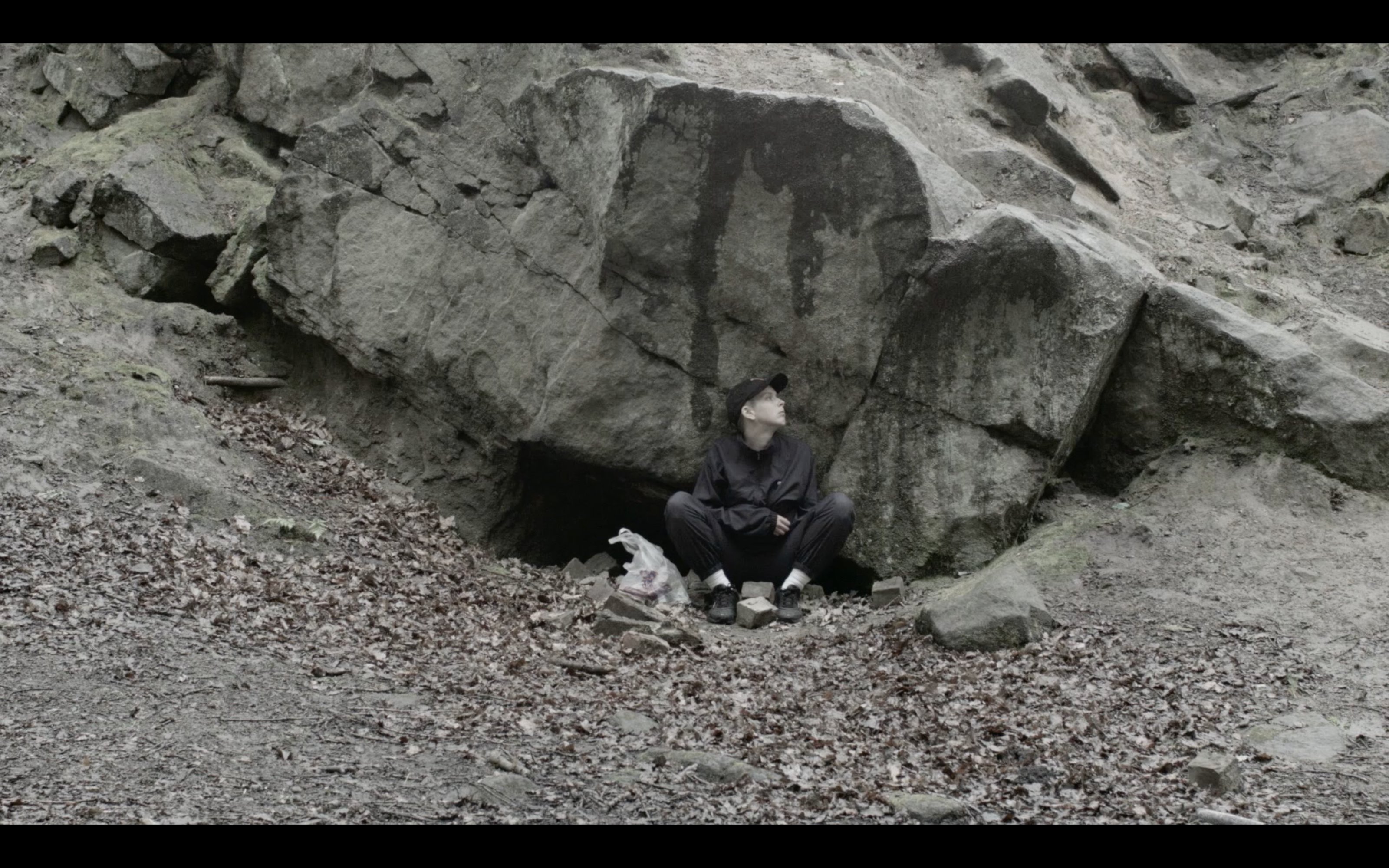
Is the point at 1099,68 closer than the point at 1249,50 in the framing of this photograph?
Yes

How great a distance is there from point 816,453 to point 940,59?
4.18 meters

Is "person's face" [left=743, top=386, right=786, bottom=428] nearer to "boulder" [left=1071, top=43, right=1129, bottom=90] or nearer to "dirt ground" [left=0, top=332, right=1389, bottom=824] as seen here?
"dirt ground" [left=0, top=332, right=1389, bottom=824]

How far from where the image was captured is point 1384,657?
7195 mm

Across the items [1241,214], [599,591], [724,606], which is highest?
[1241,214]

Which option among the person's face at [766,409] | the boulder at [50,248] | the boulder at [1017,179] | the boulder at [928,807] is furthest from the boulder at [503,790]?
the boulder at [50,248]

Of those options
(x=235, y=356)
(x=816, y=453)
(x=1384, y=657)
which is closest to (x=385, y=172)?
(x=235, y=356)

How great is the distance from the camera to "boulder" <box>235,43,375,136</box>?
11.8 metres

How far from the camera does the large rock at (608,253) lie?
9.62m

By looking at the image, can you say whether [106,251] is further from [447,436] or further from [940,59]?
[940,59]

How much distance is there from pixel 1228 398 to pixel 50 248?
9502mm

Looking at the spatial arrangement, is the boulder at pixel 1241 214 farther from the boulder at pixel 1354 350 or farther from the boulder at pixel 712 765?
the boulder at pixel 712 765

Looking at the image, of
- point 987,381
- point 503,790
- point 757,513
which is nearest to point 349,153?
point 757,513

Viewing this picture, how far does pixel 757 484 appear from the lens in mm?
9695

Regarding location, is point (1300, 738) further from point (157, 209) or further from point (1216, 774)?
point (157, 209)
